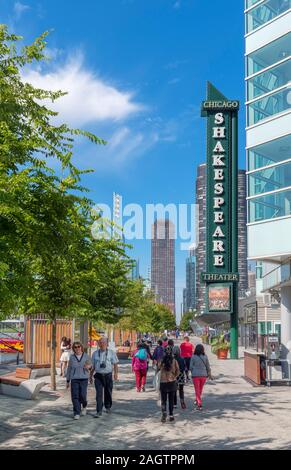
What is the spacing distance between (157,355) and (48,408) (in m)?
5.54

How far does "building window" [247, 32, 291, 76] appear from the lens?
22.6 meters

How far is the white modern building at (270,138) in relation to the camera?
72.3ft

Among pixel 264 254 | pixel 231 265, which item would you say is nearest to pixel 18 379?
pixel 264 254

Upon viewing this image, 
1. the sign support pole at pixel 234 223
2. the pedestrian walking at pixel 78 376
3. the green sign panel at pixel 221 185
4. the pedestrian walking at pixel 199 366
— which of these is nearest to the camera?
the pedestrian walking at pixel 78 376

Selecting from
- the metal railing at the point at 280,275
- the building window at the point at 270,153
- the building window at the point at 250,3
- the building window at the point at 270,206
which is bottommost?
the metal railing at the point at 280,275

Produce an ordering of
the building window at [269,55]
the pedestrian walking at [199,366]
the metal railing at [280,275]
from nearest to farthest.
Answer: the pedestrian walking at [199,366]
the building window at [269,55]
the metal railing at [280,275]

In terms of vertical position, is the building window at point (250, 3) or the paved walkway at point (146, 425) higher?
the building window at point (250, 3)

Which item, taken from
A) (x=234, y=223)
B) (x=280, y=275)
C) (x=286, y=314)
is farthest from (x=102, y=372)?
(x=234, y=223)

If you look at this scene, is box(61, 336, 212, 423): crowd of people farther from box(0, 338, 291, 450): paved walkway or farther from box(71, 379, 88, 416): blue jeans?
box(0, 338, 291, 450): paved walkway

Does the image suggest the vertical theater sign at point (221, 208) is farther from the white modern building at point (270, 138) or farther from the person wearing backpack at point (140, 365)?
the person wearing backpack at point (140, 365)

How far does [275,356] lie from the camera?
2348cm

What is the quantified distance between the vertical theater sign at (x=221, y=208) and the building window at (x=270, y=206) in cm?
2371

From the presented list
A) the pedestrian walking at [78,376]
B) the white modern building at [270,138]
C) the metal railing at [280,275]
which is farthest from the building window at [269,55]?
the pedestrian walking at [78,376]

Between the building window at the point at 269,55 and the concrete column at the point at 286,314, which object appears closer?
the building window at the point at 269,55
